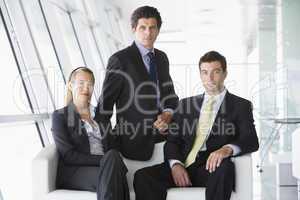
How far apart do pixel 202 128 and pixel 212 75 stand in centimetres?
33

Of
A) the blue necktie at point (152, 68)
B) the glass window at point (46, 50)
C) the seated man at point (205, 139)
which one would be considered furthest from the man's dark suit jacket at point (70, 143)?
the glass window at point (46, 50)

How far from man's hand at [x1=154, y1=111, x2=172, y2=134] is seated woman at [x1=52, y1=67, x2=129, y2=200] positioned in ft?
1.14

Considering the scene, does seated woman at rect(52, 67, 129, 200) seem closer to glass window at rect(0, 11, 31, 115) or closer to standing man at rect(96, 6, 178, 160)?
standing man at rect(96, 6, 178, 160)

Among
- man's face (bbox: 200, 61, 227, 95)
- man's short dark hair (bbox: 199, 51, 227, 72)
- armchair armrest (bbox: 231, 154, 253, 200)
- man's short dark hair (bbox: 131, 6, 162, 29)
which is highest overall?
man's short dark hair (bbox: 131, 6, 162, 29)

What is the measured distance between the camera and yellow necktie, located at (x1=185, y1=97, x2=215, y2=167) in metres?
2.73

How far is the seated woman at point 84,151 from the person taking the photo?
7.93 feet

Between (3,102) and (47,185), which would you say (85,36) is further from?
(47,185)

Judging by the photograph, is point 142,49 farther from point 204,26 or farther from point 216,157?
point 204,26

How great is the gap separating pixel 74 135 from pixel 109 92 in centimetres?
37

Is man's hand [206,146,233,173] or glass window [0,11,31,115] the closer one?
man's hand [206,146,233,173]

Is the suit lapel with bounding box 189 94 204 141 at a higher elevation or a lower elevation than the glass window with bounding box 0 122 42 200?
higher

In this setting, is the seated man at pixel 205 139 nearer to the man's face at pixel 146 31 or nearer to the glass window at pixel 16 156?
the man's face at pixel 146 31

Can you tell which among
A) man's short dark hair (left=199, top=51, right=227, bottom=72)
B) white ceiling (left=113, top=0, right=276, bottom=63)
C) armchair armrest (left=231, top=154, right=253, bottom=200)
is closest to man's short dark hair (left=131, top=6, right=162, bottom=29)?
man's short dark hair (left=199, top=51, right=227, bottom=72)

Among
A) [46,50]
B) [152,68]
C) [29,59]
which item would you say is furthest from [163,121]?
[46,50]
